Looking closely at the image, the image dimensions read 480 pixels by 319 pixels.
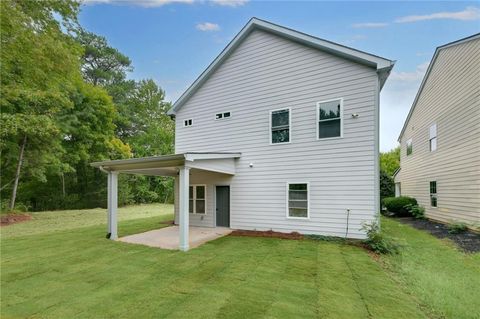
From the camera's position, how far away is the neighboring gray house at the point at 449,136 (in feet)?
31.1

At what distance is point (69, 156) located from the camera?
1902 centimetres

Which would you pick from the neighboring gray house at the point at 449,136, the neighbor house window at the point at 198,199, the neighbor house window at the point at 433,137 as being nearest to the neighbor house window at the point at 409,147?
the neighboring gray house at the point at 449,136

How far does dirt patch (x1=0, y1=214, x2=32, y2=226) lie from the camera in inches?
495

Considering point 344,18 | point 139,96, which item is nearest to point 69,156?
point 139,96

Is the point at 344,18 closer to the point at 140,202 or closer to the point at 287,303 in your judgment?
the point at 287,303

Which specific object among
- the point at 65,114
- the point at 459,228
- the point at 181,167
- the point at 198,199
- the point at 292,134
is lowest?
the point at 459,228

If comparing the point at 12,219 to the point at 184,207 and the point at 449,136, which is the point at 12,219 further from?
the point at 449,136

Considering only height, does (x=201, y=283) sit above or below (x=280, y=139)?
below

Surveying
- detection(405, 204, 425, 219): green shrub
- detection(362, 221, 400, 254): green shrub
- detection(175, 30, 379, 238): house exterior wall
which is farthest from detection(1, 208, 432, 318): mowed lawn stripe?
detection(405, 204, 425, 219): green shrub

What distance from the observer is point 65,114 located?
18.0m

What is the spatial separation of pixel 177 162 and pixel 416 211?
13790 mm

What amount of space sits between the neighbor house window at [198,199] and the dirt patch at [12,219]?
927cm

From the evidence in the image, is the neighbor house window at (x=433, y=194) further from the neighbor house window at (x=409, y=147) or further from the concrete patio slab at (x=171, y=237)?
the concrete patio slab at (x=171, y=237)

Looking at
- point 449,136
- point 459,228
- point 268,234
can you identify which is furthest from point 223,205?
point 449,136
